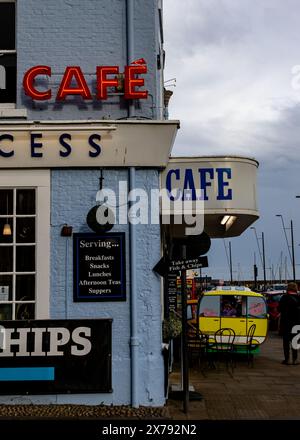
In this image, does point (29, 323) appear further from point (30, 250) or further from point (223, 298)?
point (223, 298)

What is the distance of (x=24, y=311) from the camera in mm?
9445

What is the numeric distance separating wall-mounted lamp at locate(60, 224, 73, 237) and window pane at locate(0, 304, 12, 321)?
1.32 m

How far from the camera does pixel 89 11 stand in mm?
9844

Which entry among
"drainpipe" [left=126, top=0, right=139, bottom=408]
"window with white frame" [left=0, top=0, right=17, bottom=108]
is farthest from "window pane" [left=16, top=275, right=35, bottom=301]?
"window with white frame" [left=0, top=0, right=17, bottom=108]

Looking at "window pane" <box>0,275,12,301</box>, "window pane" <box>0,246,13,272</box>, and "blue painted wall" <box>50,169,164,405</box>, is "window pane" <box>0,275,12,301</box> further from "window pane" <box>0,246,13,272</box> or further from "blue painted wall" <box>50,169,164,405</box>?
"blue painted wall" <box>50,169,164,405</box>

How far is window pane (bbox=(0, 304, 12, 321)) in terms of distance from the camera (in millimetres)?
9453

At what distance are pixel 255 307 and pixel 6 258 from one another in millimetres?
7772

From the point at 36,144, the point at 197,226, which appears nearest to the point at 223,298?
the point at 197,226

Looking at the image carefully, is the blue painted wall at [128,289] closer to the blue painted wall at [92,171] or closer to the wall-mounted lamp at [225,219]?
the blue painted wall at [92,171]

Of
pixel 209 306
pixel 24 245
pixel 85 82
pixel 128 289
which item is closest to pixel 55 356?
pixel 128 289

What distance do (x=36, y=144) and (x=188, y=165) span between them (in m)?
2.33

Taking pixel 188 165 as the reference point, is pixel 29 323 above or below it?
below

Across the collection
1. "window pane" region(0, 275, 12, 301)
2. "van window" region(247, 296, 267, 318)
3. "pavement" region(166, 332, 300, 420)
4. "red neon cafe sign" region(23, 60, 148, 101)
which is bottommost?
"pavement" region(166, 332, 300, 420)

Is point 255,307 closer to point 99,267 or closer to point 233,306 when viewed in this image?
point 233,306
